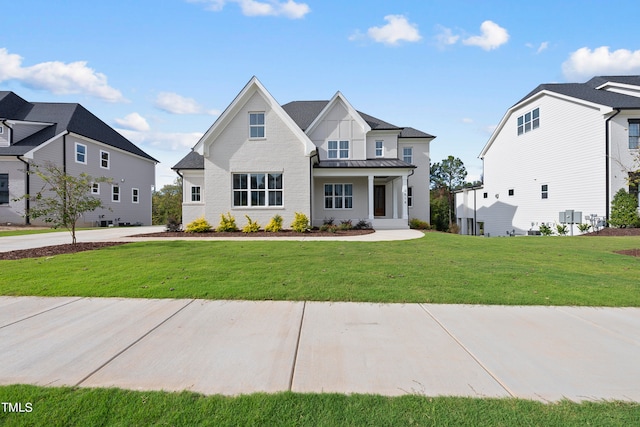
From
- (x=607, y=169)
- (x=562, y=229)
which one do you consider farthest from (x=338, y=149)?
(x=607, y=169)

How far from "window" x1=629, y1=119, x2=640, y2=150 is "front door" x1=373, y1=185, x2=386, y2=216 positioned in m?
14.5

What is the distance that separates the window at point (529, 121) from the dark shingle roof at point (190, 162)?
24302 millimetres

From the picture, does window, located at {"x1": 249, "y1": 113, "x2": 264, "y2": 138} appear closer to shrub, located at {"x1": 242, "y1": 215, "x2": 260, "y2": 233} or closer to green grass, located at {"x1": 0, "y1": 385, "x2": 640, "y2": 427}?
shrub, located at {"x1": 242, "y1": 215, "x2": 260, "y2": 233}

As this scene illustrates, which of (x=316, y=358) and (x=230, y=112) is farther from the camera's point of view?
(x=230, y=112)

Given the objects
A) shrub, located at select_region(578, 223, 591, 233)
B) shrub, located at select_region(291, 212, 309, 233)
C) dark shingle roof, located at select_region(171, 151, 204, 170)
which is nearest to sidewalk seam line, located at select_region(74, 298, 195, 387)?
shrub, located at select_region(291, 212, 309, 233)

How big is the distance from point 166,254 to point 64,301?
14.0 ft

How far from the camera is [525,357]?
3162 millimetres

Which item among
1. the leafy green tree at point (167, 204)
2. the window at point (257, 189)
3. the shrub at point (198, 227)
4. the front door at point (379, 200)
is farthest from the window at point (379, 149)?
the leafy green tree at point (167, 204)

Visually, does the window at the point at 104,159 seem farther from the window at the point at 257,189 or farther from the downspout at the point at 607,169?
the downspout at the point at 607,169

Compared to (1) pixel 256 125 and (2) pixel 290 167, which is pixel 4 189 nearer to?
(1) pixel 256 125

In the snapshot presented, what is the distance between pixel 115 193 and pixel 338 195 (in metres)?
20.9

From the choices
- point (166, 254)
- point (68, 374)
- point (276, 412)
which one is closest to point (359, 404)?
point (276, 412)

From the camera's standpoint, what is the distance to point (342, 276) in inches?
247

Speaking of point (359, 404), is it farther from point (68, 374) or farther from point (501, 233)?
point (501, 233)
